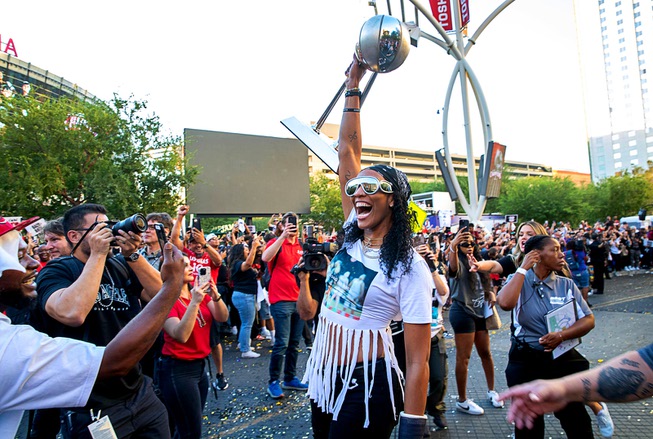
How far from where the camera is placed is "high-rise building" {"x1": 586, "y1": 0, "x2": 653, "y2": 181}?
102062 millimetres

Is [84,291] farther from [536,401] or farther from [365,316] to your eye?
[536,401]

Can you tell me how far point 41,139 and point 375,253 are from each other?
20563 millimetres

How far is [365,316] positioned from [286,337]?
3914 mm

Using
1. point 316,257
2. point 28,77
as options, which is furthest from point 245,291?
point 28,77

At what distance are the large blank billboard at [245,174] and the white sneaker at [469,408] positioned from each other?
78.8ft

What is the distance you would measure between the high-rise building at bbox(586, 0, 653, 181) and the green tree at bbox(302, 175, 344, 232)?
82873 millimetres

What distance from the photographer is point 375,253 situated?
2.40 metres

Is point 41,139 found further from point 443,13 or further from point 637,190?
point 637,190

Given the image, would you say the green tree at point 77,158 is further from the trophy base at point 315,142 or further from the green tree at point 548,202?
the green tree at point 548,202

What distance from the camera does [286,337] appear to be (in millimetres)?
5938

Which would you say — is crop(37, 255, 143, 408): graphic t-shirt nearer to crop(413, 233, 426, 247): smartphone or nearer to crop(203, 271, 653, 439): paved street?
crop(203, 271, 653, 439): paved street

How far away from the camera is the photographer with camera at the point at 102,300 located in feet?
8.05

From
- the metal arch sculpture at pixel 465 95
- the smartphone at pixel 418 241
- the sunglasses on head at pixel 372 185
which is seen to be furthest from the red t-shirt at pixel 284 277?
the metal arch sculpture at pixel 465 95

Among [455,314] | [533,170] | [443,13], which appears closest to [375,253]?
[455,314]
